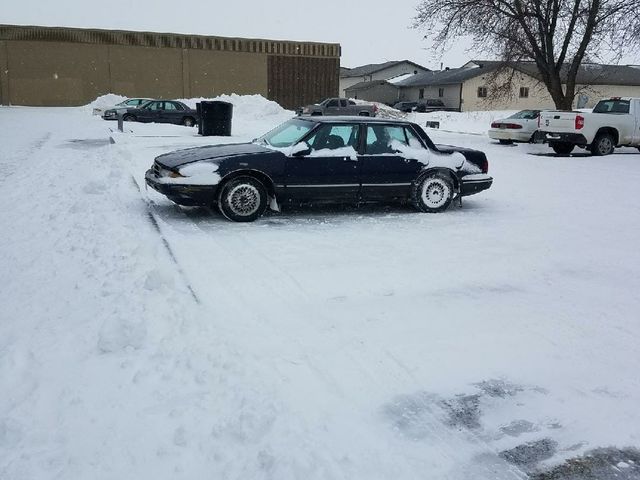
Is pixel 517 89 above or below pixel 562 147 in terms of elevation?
above

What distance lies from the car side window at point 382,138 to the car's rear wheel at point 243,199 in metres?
1.62

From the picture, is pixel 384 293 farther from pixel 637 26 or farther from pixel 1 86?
pixel 1 86

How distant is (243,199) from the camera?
7.79 m

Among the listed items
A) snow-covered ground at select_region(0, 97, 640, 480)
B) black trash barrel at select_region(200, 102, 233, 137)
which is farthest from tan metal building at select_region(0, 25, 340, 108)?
snow-covered ground at select_region(0, 97, 640, 480)

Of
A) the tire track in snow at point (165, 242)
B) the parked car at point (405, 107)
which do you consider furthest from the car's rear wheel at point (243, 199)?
the parked car at point (405, 107)

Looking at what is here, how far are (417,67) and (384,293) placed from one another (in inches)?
3239

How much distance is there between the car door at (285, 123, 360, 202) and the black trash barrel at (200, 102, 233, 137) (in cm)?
1376

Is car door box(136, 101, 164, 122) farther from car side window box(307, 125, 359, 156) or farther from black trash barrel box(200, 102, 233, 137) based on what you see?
car side window box(307, 125, 359, 156)

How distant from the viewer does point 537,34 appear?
78.0 feet

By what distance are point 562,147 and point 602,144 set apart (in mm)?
1153

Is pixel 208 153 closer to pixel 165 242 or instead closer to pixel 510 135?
pixel 165 242

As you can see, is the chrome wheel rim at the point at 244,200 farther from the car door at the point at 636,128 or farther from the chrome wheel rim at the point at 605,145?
the car door at the point at 636,128

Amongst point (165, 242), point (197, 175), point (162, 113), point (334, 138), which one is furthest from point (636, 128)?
point (162, 113)

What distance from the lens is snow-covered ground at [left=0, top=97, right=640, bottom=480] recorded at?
9.70 feet
